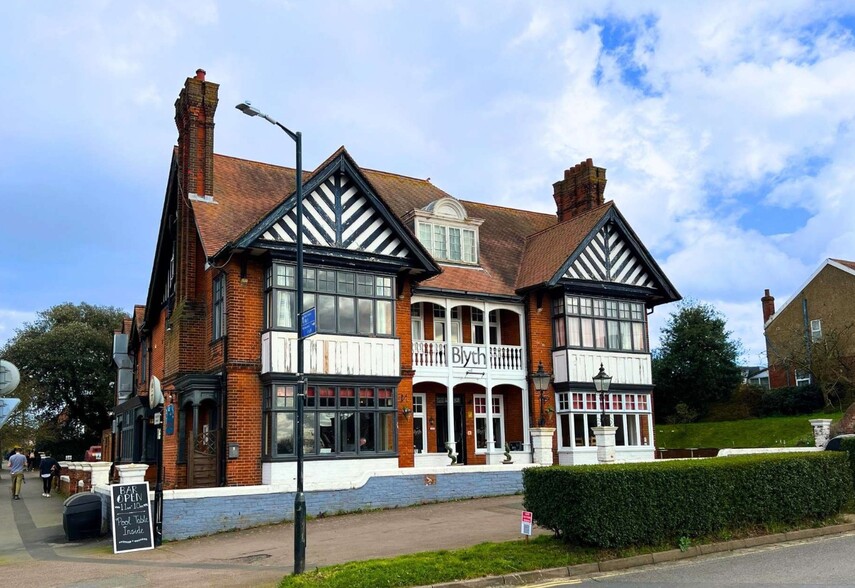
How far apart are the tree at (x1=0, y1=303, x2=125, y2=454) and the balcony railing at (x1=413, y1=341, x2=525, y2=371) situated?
1515 inches

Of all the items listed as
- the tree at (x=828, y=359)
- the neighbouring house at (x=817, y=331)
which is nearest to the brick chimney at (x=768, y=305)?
the neighbouring house at (x=817, y=331)

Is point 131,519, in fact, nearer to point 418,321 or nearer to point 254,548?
point 254,548

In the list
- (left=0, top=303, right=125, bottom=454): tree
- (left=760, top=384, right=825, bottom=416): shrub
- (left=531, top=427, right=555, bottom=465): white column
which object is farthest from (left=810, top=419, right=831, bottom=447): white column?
(left=0, top=303, right=125, bottom=454): tree

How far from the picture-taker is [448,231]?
85.7ft

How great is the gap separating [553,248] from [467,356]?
202 inches

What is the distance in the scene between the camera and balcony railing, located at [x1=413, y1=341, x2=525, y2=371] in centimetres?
2388

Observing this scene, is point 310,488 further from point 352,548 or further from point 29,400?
point 29,400

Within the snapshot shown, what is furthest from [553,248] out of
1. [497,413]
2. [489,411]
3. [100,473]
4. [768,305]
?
[768,305]

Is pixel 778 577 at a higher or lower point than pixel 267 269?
lower

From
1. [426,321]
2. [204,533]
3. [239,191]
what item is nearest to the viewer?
[204,533]

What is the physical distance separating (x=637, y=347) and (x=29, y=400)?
41.7m

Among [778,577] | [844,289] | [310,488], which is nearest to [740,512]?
[778,577]

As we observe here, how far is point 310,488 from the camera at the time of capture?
55.7 ft

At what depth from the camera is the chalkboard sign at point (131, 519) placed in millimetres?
14766
